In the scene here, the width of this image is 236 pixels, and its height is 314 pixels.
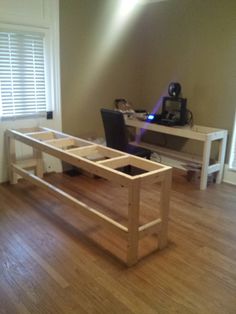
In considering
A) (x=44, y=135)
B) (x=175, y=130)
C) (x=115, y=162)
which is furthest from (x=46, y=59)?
(x=115, y=162)

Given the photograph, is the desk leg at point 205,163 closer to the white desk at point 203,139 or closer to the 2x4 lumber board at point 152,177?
the white desk at point 203,139

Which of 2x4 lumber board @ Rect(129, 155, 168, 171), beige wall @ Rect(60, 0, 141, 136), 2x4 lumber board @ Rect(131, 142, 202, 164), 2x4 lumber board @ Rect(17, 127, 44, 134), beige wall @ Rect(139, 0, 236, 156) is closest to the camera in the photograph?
2x4 lumber board @ Rect(129, 155, 168, 171)

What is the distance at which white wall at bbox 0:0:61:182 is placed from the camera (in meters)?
3.45

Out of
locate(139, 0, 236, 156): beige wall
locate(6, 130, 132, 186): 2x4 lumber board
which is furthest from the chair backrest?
locate(139, 0, 236, 156): beige wall

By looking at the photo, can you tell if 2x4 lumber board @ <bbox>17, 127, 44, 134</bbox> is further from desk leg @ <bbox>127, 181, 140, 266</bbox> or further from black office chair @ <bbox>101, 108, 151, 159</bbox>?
desk leg @ <bbox>127, 181, 140, 266</bbox>

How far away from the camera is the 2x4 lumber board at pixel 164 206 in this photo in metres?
2.40

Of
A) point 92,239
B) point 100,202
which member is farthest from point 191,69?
point 92,239

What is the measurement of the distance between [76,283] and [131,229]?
0.54m

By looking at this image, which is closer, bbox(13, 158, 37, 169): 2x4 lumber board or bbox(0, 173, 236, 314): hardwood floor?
bbox(0, 173, 236, 314): hardwood floor

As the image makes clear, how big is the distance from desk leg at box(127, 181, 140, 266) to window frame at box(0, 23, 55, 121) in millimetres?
2263

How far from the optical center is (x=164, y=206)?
96.5 inches

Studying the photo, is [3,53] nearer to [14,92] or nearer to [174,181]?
[14,92]

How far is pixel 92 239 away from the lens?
2.64m

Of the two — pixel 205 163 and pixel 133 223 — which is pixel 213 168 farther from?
pixel 133 223
